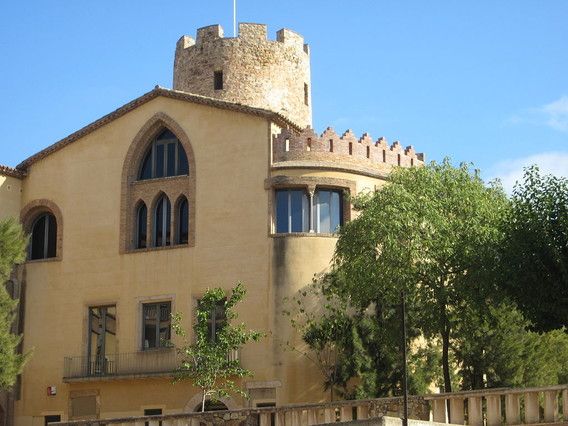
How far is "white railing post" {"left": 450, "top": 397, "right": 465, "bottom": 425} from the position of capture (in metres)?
24.1

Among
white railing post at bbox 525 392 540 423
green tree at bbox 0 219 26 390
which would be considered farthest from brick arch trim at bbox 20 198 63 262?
white railing post at bbox 525 392 540 423

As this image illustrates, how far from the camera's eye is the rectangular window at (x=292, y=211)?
3750 centimetres

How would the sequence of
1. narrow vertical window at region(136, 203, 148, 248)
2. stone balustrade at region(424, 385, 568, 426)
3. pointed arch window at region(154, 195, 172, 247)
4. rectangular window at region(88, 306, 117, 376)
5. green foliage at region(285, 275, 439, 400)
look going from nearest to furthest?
stone balustrade at region(424, 385, 568, 426), green foliage at region(285, 275, 439, 400), rectangular window at region(88, 306, 117, 376), pointed arch window at region(154, 195, 172, 247), narrow vertical window at region(136, 203, 148, 248)

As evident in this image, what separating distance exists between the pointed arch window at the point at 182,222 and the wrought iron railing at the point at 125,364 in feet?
12.4

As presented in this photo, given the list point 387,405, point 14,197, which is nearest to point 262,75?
point 14,197

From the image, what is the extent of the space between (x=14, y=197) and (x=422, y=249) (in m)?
17.4

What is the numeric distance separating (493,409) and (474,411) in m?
0.43

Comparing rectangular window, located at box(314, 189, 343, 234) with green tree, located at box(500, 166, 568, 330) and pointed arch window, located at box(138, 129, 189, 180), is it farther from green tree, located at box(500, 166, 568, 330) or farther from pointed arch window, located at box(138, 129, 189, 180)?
green tree, located at box(500, 166, 568, 330)

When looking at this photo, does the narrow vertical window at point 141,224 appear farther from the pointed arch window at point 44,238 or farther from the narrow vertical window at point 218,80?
the narrow vertical window at point 218,80

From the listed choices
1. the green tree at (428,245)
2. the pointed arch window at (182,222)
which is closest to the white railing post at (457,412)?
the green tree at (428,245)

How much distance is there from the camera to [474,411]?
24062mm

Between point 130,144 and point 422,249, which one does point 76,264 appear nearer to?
point 130,144

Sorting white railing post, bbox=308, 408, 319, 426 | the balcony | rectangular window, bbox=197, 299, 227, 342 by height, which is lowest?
white railing post, bbox=308, 408, 319, 426

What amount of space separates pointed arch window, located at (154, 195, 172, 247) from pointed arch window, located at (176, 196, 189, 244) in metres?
0.33
